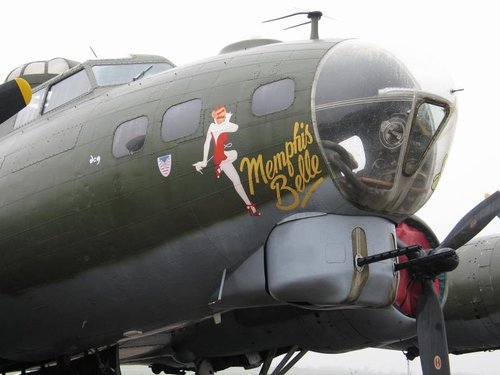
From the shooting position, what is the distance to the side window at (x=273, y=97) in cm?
804

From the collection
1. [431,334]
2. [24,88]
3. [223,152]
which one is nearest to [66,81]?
[24,88]

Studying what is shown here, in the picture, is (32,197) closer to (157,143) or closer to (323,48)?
(157,143)

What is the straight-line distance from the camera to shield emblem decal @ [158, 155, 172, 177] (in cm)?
840

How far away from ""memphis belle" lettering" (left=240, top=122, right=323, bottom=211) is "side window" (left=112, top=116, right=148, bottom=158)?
1.34 meters

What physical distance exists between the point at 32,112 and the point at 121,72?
4.62ft

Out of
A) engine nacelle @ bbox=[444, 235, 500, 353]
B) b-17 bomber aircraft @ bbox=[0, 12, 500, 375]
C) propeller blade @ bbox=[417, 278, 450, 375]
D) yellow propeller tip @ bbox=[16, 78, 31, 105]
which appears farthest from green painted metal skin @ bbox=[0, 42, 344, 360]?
engine nacelle @ bbox=[444, 235, 500, 353]

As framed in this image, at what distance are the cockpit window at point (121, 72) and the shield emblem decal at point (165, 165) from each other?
244 cm

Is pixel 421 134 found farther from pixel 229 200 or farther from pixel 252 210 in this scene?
pixel 229 200

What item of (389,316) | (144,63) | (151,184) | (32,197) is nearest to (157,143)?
(151,184)

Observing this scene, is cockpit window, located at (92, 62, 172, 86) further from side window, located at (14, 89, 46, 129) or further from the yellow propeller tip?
the yellow propeller tip

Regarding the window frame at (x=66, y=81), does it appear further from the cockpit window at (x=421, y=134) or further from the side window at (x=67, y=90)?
the cockpit window at (x=421, y=134)

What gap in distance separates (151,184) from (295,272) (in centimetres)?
178

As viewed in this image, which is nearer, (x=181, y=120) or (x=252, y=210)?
(x=252, y=210)

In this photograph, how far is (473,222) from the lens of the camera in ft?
31.9
